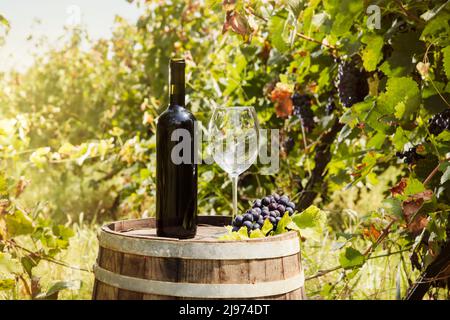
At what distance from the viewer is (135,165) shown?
13.6 feet

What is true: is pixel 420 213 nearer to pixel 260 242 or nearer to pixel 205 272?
pixel 260 242

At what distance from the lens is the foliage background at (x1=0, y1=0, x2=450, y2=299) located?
75.6 inches

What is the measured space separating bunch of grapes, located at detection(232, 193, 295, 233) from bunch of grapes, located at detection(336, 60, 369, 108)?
79 cm

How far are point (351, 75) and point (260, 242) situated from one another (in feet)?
3.67

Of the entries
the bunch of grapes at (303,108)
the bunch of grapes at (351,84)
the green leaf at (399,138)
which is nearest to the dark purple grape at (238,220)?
the green leaf at (399,138)

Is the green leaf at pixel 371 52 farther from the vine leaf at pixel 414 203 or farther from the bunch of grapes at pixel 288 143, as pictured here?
the bunch of grapes at pixel 288 143

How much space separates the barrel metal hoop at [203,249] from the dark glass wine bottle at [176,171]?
17cm

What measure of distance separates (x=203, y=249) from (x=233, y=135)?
45 centimetres

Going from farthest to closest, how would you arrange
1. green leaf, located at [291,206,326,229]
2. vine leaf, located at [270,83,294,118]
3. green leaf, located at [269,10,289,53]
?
vine leaf, located at [270,83,294,118], green leaf, located at [269,10,289,53], green leaf, located at [291,206,326,229]

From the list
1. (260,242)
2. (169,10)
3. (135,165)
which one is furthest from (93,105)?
(260,242)

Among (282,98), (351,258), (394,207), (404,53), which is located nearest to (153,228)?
(351,258)

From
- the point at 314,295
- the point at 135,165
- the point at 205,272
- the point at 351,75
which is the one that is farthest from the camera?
the point at 135,165

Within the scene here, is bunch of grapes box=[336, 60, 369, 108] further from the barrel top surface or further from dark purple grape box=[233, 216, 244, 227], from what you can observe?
dark purple grape box=[233, 216, 244, 227]

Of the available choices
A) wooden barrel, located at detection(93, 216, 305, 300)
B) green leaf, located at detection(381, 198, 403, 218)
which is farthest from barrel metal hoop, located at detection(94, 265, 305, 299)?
green leaf, located at detection(381, 198, 403, 218)
